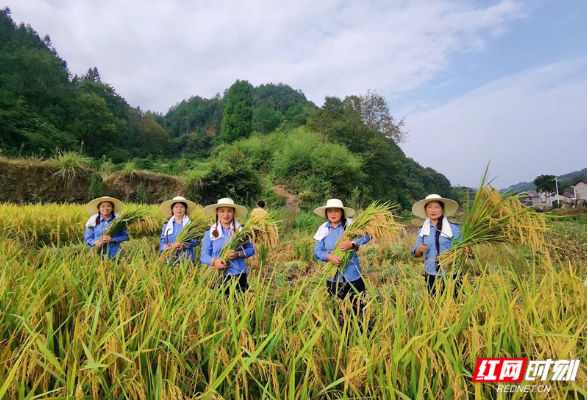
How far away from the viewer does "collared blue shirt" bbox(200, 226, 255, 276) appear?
3.21m

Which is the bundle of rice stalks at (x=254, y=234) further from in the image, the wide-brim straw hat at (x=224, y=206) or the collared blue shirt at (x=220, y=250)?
the wide-brim straw hat at (x=224, y=206)

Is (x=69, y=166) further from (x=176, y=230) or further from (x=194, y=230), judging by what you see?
(x=194, y=230)

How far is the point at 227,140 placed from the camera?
33.1 meters

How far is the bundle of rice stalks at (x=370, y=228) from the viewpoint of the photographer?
2930mm

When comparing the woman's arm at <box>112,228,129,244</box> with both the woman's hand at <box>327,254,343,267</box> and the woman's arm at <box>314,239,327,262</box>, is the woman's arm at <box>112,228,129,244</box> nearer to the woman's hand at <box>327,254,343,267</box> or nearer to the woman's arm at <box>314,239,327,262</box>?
the woman's arm at <box>314,239,327,262</box>

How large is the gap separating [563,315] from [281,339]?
144 cm

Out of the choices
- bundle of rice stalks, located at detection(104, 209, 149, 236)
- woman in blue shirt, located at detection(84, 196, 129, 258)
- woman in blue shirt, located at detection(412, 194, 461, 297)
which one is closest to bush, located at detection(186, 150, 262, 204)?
bundle of rice stalks, located at detection(104, 209, 149, 236)

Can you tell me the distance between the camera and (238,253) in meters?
3.13

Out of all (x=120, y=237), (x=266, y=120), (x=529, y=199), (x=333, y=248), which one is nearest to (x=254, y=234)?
(x=333, y=248)

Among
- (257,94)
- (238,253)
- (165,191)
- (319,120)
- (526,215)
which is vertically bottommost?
(238,253)

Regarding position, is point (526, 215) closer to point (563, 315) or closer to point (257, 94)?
point (563, 315)

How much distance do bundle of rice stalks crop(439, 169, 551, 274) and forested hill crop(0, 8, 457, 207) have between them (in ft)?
25.0

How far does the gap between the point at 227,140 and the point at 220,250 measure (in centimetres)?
3135

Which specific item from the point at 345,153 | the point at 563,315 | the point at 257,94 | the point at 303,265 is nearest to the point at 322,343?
the point at 563,315
